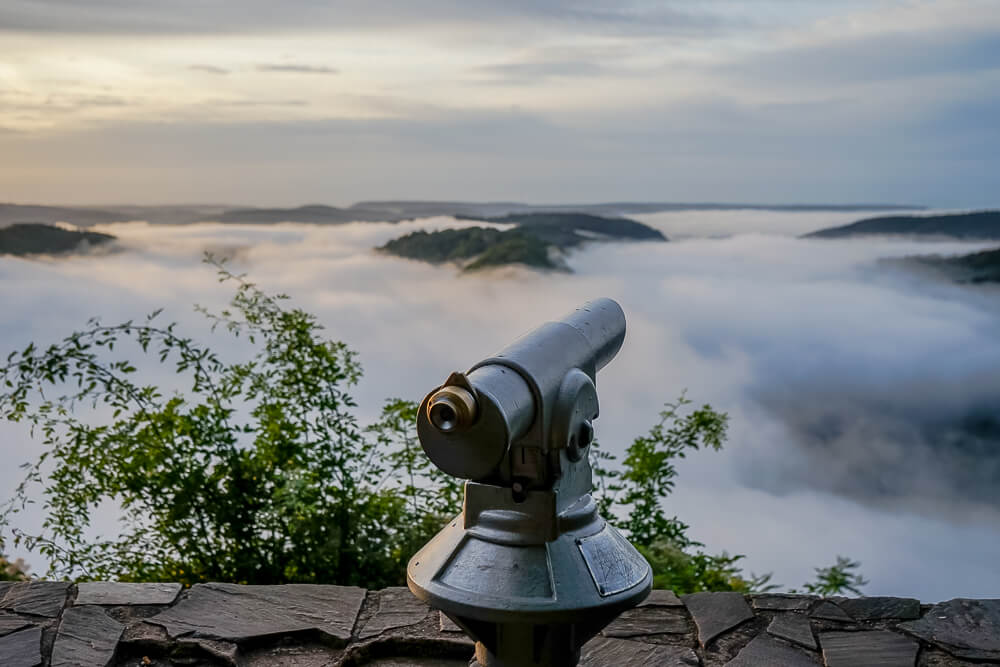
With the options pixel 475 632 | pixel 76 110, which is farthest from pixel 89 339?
pixel 475 632

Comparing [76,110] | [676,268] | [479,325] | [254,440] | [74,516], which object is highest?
[76,110]

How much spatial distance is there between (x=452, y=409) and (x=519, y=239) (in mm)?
4515

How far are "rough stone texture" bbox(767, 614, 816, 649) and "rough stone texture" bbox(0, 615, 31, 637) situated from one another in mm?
2631

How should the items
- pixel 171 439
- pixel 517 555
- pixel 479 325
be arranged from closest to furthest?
pixel 517 555
pixel 171 439
pixel 479 325

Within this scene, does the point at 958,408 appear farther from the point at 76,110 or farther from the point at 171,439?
the point at 76,110

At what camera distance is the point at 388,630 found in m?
3.41

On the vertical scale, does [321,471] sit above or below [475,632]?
below

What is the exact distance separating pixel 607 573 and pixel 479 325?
3.80m

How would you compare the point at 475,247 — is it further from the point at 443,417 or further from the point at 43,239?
the point at 443,417

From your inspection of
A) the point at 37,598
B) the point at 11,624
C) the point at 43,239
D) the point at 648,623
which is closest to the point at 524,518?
the point at 648,623

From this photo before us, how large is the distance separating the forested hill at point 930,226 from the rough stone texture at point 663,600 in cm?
330

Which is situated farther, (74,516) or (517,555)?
(74,516)

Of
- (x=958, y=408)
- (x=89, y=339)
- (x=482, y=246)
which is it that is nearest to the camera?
(x=89, y=339)

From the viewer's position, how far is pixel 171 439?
4.39 m
